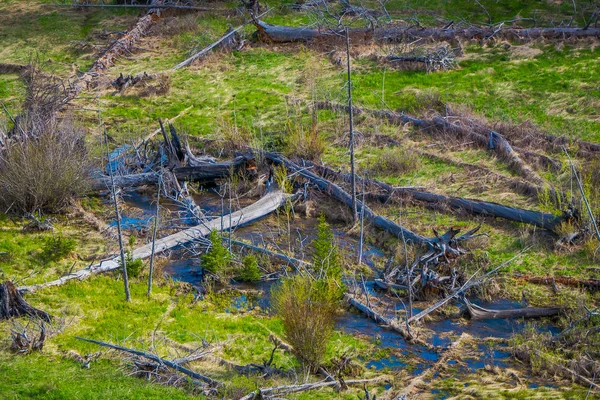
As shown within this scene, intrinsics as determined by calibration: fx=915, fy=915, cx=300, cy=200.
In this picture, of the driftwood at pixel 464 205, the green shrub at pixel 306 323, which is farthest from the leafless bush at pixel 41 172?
the green shrub at pixel 306 323

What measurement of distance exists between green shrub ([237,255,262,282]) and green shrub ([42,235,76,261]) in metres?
3.06

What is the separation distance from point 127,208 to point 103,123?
3.54 meters

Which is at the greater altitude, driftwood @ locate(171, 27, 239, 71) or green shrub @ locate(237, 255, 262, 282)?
driftwood @ locate(171, 27, 239, 71)

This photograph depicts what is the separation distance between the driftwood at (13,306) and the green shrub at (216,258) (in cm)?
285

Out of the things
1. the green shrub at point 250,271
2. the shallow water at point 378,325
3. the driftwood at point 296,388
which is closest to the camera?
the driftwood at point 296,388

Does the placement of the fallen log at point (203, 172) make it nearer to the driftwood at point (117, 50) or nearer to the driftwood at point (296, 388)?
the driftwood at point (117, 50)

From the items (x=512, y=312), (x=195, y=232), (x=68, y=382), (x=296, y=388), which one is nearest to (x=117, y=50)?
(x=195, y=232)

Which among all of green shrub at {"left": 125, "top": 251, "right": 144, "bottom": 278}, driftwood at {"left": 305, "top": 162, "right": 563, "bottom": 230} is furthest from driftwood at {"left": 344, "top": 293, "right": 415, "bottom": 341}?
driftwood at {"left": 305, "top": 162, "right": 563, "bottom": 230}

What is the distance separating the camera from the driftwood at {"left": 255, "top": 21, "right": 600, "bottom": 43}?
77.7 ft

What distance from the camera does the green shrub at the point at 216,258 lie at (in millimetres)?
14992

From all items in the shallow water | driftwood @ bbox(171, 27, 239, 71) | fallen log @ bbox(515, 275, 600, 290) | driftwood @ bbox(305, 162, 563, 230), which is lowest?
the shallow water

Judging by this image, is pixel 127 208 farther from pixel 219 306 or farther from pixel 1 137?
pixel 219 306

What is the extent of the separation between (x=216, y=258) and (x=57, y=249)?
285 cm

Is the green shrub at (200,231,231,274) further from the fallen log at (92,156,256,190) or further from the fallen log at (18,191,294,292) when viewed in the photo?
the fallen log at (92,156,256,190)
